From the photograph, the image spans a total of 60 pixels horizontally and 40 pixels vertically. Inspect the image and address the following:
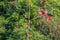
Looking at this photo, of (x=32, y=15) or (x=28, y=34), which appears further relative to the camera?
(x=32, y=15)

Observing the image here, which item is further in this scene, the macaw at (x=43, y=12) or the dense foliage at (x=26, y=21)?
the macaw at (x=43, y=12)

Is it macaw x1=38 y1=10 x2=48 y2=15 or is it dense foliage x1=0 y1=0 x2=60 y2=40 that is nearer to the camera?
dense foliage x1=0 y1=0 x2=60 y2=40

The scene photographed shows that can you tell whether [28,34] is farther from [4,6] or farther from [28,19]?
[4,6]

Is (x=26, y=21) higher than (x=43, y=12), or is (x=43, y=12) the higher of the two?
(x=43, y=12)

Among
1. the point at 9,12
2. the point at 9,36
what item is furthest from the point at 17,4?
the point at 9,36

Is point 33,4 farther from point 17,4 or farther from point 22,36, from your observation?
point 22,36

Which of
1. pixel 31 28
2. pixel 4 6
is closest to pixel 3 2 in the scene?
pixel 4 6

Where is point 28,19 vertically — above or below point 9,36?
above
